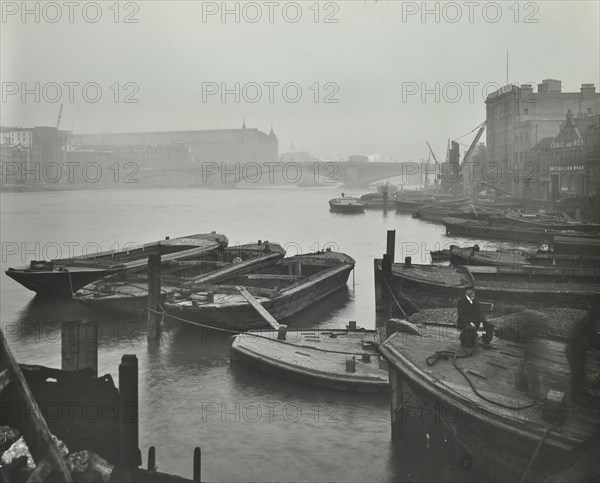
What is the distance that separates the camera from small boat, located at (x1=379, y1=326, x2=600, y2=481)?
25.7 feet

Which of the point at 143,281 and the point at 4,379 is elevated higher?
the point at 4,379

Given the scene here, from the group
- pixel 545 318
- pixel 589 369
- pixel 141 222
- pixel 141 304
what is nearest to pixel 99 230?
pixel 141 222

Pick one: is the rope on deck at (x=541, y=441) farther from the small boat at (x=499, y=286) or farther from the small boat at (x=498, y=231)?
the small boat at (x=498, y=231)

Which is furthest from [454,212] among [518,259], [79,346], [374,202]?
[79,346]

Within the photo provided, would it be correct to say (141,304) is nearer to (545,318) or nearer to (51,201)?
(545,318)

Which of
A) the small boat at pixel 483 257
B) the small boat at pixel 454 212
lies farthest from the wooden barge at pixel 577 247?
the small boat at pixel 454 212

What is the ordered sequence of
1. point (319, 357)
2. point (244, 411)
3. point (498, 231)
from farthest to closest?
point (498, 231)
point (319, 357)
point (244, 411)

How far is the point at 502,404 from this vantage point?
8727 mm

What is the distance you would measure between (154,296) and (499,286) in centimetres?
1080

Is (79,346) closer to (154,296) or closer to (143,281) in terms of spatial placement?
(154,296)

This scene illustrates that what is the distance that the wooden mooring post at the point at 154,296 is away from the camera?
19.1 meters

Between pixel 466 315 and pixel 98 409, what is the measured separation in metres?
6.96

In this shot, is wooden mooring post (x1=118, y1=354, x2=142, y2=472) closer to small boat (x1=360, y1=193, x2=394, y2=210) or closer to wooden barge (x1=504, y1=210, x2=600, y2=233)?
wooden barge (x1=504, y1=210, x2=600, y2=233)

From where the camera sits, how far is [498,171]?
8950cm
